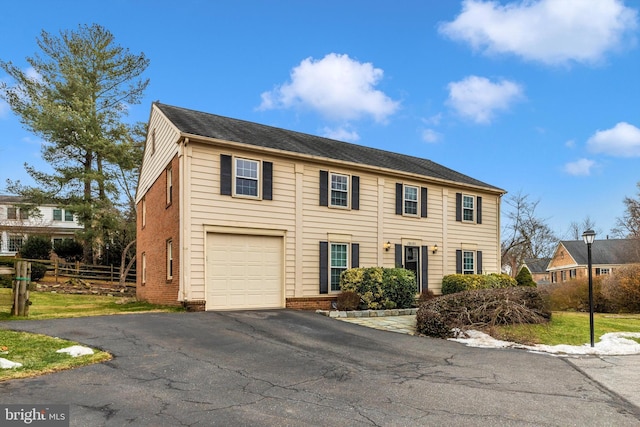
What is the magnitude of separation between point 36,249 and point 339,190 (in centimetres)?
2496

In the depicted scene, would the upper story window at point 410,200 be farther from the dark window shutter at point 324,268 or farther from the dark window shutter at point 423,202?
the dark window shutter at point 324,268

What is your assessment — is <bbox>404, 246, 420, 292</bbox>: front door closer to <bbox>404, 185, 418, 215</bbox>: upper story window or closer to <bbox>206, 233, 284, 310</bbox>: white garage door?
<bbox>404, 185, 418, 215</bbox>: upper story window

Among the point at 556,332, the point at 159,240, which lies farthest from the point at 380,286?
the point at 159,240

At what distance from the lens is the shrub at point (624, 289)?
18.2 m

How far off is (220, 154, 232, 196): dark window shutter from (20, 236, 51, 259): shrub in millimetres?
23567

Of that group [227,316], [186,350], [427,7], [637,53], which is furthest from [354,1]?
[186,350]

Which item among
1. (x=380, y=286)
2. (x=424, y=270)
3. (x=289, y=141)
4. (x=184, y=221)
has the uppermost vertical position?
(x=289, y=141)

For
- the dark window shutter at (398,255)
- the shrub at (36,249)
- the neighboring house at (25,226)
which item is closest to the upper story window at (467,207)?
the dark window shutter at (398,255)

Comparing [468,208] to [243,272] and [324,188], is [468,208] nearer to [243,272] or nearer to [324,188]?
[324,188]

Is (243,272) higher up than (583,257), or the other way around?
(243,272)

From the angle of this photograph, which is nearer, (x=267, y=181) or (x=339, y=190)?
(x=267, y=181)

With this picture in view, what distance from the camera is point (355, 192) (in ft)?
52.3

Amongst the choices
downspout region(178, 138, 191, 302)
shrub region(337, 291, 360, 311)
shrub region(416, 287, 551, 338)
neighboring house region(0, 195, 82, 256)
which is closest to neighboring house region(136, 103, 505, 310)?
downspout region(178, 138, 191, 302)

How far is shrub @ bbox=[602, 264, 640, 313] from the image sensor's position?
→ 59.7 feet
